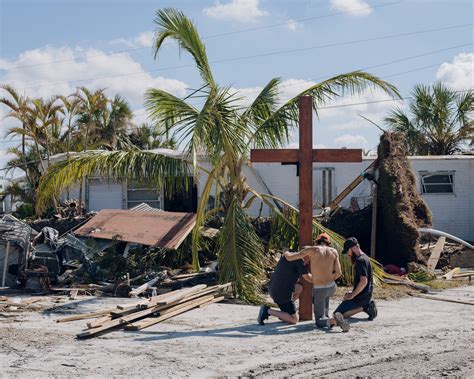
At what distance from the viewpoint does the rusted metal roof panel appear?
15.1 meters

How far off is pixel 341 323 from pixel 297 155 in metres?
2.73

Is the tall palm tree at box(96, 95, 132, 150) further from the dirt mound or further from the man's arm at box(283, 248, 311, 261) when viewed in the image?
the man's arm at box(283, 248, 311, 261)

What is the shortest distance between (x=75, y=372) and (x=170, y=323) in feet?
10.0

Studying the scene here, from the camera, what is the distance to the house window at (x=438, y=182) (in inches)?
923

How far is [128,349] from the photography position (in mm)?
8641

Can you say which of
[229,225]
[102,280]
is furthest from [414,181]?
[102,280]

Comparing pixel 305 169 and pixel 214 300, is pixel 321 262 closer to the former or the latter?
pixel 305 169

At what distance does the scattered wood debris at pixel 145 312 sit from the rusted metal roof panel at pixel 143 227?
9.02ft

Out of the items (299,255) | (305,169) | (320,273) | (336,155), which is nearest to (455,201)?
(336,155)

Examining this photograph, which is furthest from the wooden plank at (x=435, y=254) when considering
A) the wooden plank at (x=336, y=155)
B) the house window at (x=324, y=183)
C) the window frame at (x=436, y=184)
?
the wooden plank at (x=336, y=155)

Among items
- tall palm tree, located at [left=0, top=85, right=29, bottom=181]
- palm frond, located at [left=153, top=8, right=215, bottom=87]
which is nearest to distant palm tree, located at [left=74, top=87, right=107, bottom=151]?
tall palm tree, located at [left=0, top=85, right=29, bottom=181]

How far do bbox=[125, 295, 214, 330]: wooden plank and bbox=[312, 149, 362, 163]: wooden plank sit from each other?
300 centimetres

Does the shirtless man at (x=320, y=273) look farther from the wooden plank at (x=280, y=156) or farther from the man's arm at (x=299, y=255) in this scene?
the wooden plank at (x=280, y=156)

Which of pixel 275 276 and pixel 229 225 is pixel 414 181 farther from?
pixel 275 276
